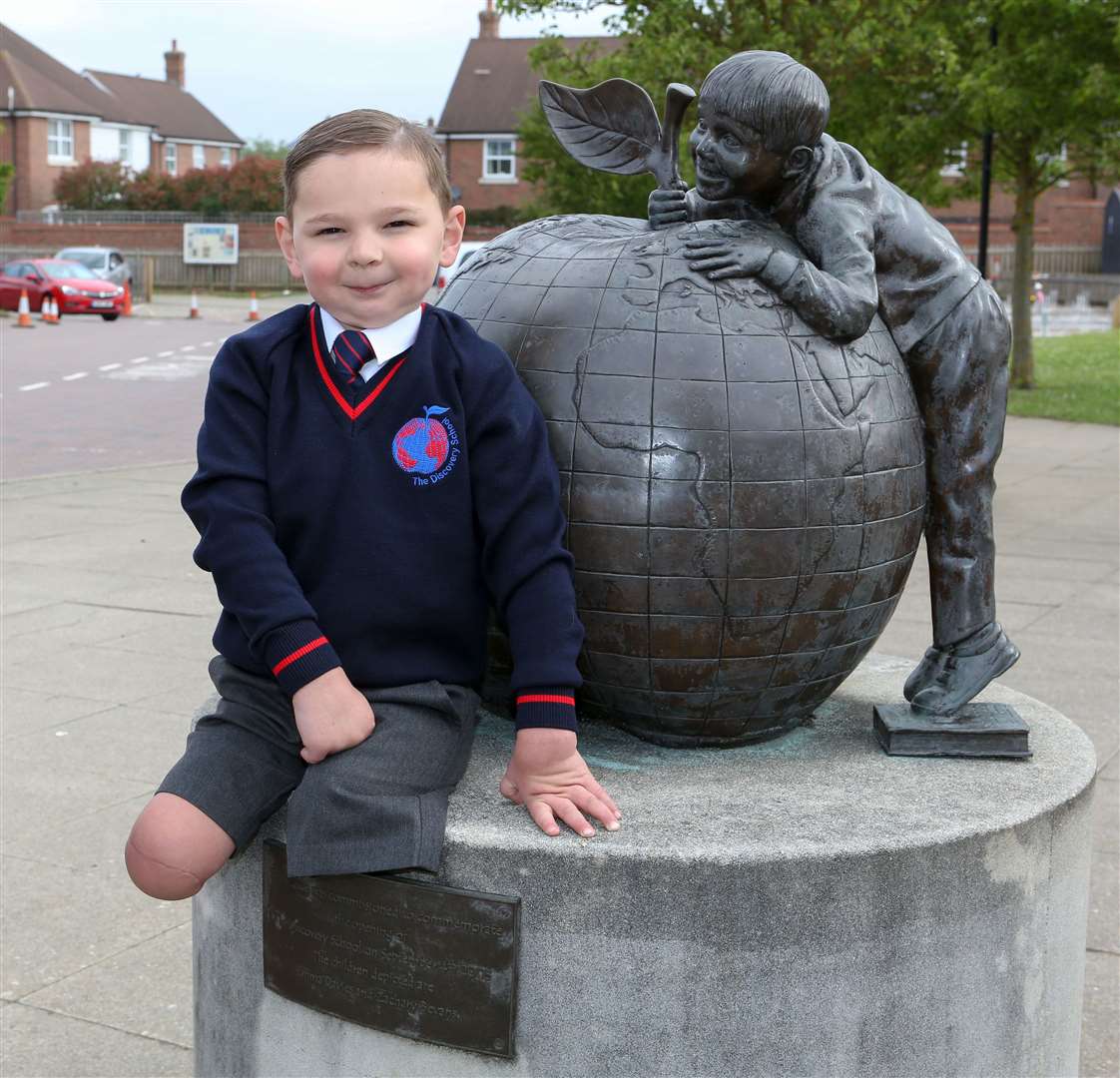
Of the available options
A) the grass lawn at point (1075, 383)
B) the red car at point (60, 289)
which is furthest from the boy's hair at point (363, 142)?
the red car at point (60, 289)

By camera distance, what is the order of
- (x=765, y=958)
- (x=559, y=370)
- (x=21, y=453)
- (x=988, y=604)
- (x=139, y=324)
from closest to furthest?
(x=765, y=958), (x=559, y=370), (x=988, y=604), (x=21, y=453), (x=139, y=324)

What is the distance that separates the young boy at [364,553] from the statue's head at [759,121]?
1.95ft

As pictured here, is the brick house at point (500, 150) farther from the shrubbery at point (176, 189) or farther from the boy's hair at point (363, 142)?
the boy's hair at point (363, 142)

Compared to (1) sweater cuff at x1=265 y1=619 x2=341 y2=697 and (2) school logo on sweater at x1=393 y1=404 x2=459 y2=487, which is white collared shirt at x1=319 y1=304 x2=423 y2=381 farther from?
(1) sweater cuff at x1=265 y1=619 x2=341 y2=697

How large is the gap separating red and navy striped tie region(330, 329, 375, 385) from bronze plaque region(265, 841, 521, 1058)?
845mm

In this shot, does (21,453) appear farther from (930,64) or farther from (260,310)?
(260,310)

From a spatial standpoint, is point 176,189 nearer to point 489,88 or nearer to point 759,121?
point 489,88

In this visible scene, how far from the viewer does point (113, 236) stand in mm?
42594

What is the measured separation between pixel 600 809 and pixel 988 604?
1058 millimetres

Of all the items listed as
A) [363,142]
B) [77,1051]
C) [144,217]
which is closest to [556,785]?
[363,142]

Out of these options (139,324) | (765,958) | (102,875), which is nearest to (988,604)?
(765,958)

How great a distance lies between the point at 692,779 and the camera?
278 cm

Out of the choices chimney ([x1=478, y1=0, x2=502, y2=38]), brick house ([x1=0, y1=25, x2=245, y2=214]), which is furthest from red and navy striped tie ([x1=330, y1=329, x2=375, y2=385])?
chimney ([x1=478, y1=0, x2=502, y2=38])

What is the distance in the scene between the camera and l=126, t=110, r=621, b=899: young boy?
246cm
